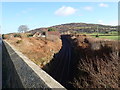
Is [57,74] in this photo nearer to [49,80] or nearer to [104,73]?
[104,73]

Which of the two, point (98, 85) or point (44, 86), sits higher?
point (44, 86)

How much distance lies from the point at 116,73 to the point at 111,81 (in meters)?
0.87

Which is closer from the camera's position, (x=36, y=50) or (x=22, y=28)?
(x=36, y=50)

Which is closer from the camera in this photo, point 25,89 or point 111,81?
point 25,89

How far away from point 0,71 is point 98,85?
979 centimetres

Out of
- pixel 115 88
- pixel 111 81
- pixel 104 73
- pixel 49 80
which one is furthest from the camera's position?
pixel 104 73

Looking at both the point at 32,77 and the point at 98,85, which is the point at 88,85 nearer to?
the point at 98,85

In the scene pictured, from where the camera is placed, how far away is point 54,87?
447cm

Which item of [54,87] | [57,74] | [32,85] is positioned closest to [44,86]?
[54,87]

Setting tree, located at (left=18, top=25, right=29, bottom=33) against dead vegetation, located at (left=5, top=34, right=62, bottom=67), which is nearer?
dead vegetation, located at (left=5, top=34, right=62, bottom=67)

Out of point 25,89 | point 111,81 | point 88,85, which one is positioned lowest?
point 88,85

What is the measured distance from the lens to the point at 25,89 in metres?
Answer: 5.56

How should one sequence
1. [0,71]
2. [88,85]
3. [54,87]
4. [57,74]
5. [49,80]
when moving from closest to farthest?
1. [54,87]
2. [49,80]
3. [88,85]
4. [0,71]
5. [57,74]

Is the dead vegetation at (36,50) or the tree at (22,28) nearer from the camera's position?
the dead vegetation at (36,50)
